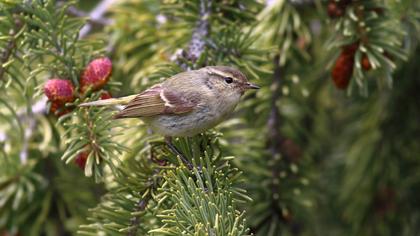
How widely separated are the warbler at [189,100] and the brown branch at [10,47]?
17.7 inches

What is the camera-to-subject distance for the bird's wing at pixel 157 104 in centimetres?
250

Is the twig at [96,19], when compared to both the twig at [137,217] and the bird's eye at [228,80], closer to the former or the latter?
the bird's eye at [228,80]

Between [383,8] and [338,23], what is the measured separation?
0.69 ft

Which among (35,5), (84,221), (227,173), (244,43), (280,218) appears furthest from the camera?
(84,221)

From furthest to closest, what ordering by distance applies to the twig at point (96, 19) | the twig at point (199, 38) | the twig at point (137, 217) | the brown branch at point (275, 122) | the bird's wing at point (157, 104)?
1. the twig at point (96, 19)
2. the brown branch at point (275, 122)
3. the twig at point (199, 38)
4. the bird's wing at point (157, 104)
5. the twig at point (137, 217)

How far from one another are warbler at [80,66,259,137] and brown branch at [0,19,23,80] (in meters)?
0.45

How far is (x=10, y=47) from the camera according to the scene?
238 centimetres

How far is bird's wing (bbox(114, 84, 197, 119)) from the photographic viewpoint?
2.50 m

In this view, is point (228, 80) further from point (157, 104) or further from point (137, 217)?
point (137, 217)

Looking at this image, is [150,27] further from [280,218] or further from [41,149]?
[280,218]

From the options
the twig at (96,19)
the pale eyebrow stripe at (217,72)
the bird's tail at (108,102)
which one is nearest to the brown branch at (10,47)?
the bird's tail at (108,102)

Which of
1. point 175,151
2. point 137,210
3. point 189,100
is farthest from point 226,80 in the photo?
point 137,210

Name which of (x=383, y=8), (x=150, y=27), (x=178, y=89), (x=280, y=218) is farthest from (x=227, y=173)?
(x=150, y=27)

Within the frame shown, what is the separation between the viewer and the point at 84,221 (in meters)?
3.12
